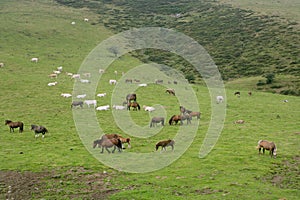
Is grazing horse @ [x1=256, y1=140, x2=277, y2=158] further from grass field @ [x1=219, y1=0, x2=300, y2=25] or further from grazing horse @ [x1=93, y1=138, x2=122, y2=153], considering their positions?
grass field @ [x1=219, y1=0, x2=300, y2=25]

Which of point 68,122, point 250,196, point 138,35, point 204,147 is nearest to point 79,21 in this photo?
point 138,35

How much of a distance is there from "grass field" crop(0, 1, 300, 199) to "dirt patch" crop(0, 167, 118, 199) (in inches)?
1.8

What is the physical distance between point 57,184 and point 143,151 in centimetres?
621

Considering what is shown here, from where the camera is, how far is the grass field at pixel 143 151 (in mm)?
17297

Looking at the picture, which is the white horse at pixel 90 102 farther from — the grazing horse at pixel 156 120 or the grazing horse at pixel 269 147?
the grazing horse at pixel 269 147

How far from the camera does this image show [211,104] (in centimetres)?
4003

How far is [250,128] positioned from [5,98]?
24375 millimetres

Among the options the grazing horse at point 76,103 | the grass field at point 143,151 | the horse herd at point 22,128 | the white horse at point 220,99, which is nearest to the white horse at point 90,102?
the grazing horse at point 76,103

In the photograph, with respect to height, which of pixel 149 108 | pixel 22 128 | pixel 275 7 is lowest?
pixel 22 128

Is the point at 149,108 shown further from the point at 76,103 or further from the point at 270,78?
the point at 270,78

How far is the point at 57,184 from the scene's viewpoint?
18141 millimetres

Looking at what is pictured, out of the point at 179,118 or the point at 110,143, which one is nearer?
the point at 110,143

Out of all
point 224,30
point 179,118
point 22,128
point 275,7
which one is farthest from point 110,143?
point 275,7

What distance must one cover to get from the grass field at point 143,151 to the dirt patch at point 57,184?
0.15 feet
